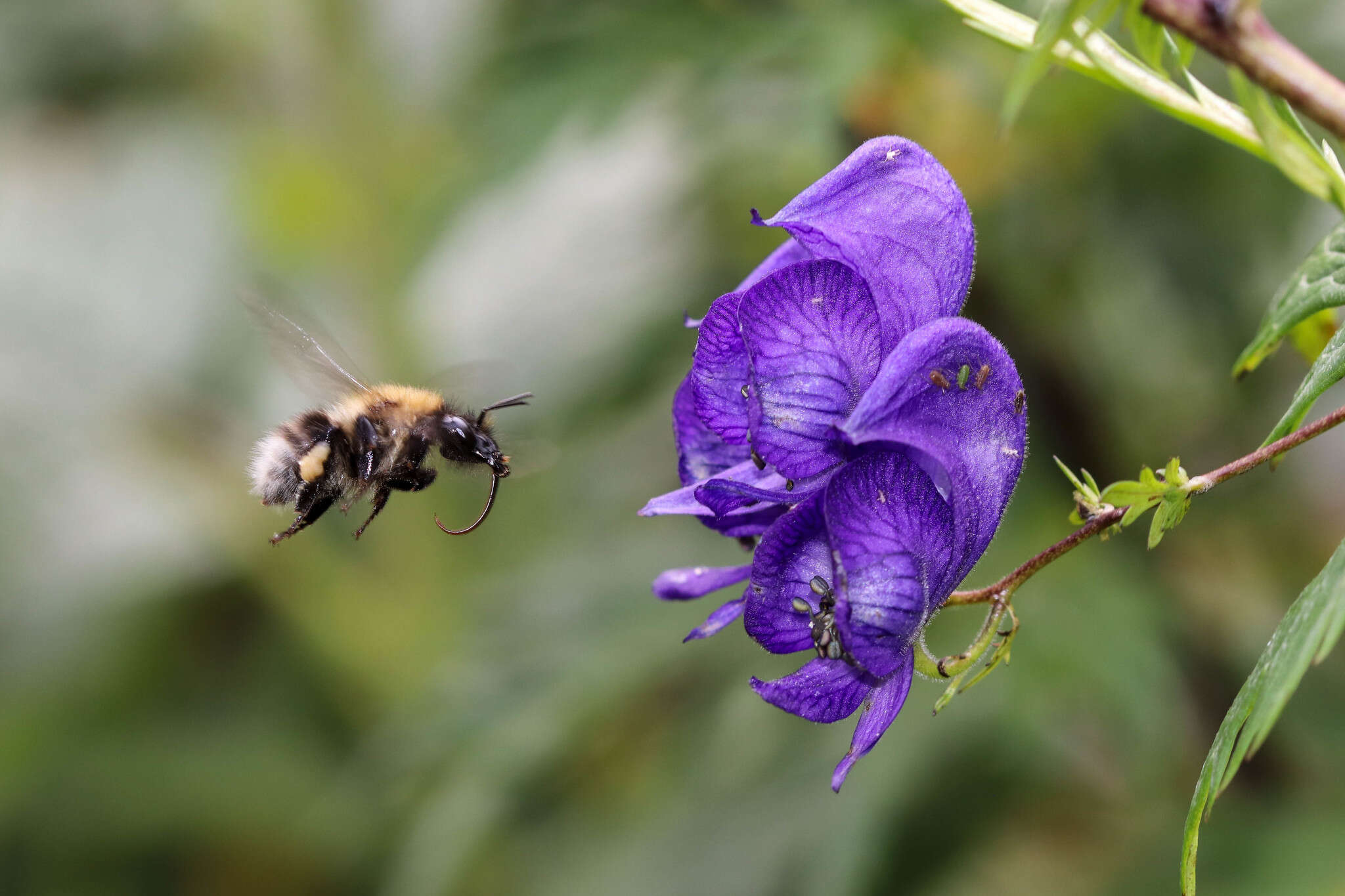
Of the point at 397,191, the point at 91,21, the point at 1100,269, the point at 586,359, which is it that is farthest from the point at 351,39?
the point at 1100,269

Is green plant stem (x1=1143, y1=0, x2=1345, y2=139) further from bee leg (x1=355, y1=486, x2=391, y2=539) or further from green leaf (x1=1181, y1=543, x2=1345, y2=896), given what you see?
bee leg (x1=355, y1=486, x2=391, y2=539)

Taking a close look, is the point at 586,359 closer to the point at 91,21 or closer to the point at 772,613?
the point at 772,613

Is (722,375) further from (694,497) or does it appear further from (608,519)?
(608,519)

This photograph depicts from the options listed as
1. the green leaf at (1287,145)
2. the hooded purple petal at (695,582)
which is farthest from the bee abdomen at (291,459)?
the green leaf at (1287,145)

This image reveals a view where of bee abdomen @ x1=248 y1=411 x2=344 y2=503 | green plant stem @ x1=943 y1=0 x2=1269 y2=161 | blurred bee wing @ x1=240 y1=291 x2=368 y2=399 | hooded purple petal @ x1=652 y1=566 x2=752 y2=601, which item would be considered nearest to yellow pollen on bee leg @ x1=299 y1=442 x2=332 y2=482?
bee abdomen @ x1=248 y1=411 x2=344 y2=503

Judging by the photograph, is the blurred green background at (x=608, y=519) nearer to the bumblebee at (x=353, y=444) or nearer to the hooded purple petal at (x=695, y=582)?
the bumblebee at (x=353, y=444)
